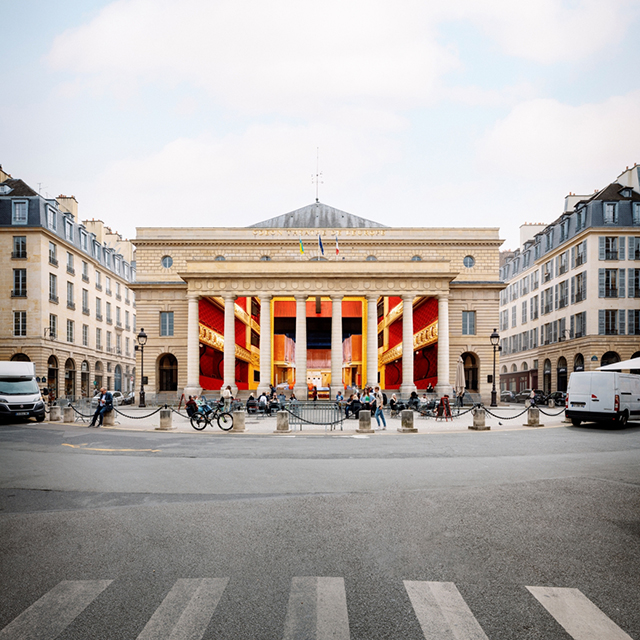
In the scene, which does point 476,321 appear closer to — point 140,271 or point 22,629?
point 140,271

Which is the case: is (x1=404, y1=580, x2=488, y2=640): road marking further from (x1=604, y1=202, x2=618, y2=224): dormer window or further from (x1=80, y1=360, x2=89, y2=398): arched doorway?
(x1=80, y1=360, x2=89, y2=398): arched doorway

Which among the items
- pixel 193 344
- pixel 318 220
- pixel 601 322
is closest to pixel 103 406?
pixel 193 344

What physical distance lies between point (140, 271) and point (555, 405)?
1458 inches

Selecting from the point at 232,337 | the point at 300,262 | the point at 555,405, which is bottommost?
the point at 555,405

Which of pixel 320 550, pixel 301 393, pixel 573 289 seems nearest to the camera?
pixel 320 550

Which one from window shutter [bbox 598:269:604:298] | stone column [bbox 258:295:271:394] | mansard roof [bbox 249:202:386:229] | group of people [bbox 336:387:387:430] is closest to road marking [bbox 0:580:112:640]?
group of people [bbox 336:387:387:430]

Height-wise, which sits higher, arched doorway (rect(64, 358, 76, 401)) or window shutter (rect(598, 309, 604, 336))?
window shutter (rect(598, 309, 604, 336))

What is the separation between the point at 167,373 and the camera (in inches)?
2040

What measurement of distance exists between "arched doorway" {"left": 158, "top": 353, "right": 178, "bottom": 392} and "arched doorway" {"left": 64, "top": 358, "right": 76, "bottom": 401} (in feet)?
29.1

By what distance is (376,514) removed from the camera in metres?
7.91

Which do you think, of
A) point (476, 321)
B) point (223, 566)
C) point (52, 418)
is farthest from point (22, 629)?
point (476, 321)

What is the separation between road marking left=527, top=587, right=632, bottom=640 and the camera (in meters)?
4.21

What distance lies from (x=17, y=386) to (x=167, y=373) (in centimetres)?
2632

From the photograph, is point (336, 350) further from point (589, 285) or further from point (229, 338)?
point (589, 285)
